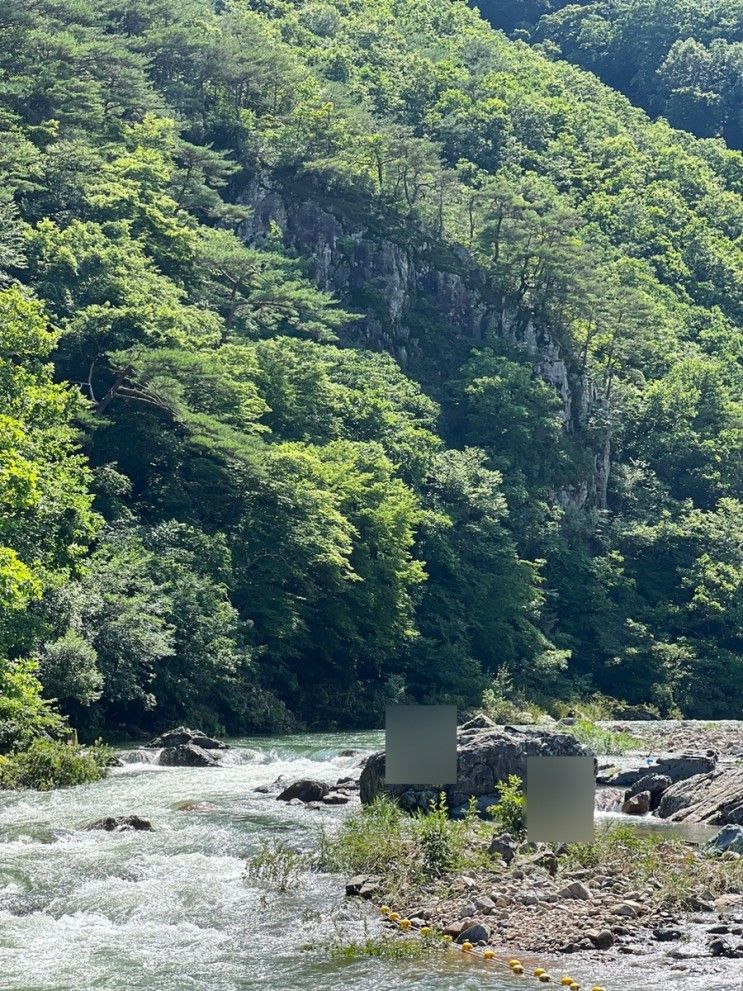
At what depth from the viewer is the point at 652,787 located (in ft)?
104

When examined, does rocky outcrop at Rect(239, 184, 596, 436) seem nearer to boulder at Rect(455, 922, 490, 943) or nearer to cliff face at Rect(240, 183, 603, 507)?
cliff face at Rect(240, 183, 603, 507)

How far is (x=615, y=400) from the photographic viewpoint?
311 ft

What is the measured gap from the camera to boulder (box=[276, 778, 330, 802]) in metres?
30.8

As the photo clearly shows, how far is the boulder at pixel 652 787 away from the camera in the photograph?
1230 inches

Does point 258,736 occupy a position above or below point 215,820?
below

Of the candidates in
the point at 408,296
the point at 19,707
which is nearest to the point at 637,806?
the point at 19,707

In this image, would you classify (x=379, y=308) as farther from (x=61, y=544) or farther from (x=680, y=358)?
(x=61, y=544)

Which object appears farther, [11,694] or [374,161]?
[374,161]

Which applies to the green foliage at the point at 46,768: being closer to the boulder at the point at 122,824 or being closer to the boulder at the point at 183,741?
the boulder at the point at 122,824

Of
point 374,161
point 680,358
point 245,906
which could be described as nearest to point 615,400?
point 680,358

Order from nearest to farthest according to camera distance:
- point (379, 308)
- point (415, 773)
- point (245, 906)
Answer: point (415, 773), point (245, 906), point (379, 308)

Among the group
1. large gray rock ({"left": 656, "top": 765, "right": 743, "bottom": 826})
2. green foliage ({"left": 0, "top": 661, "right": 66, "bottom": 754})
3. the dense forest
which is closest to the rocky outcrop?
the dense forest

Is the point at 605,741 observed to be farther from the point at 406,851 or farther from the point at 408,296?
the point at 408,296

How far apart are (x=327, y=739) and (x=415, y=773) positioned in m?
31.5
